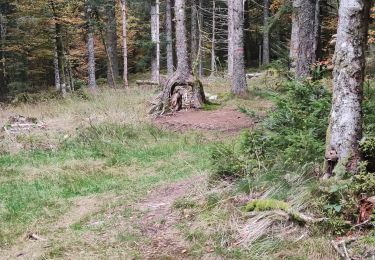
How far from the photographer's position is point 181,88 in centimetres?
1339

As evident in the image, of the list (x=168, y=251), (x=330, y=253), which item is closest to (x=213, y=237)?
(x=168, y=251)

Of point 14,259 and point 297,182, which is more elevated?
point 297,182

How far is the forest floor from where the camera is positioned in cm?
459

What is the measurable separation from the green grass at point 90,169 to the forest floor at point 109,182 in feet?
0.05

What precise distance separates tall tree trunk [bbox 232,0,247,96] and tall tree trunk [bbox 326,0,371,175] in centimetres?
1015

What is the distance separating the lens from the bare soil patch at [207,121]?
36.1 feet

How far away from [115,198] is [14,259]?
5.85ft

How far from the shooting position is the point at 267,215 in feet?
14.5

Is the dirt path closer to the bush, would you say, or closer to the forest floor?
the forest floor

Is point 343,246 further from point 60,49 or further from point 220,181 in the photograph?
point 60,49

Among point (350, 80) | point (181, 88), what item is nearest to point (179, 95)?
point (181, 88)

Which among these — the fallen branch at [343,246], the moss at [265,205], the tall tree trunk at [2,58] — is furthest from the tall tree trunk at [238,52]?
the tall tree trunk at [2,58]

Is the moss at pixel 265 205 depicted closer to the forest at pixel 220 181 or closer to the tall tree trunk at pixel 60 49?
the forest at pixel 220 181

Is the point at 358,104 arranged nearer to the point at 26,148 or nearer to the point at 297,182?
the point at 297,182
